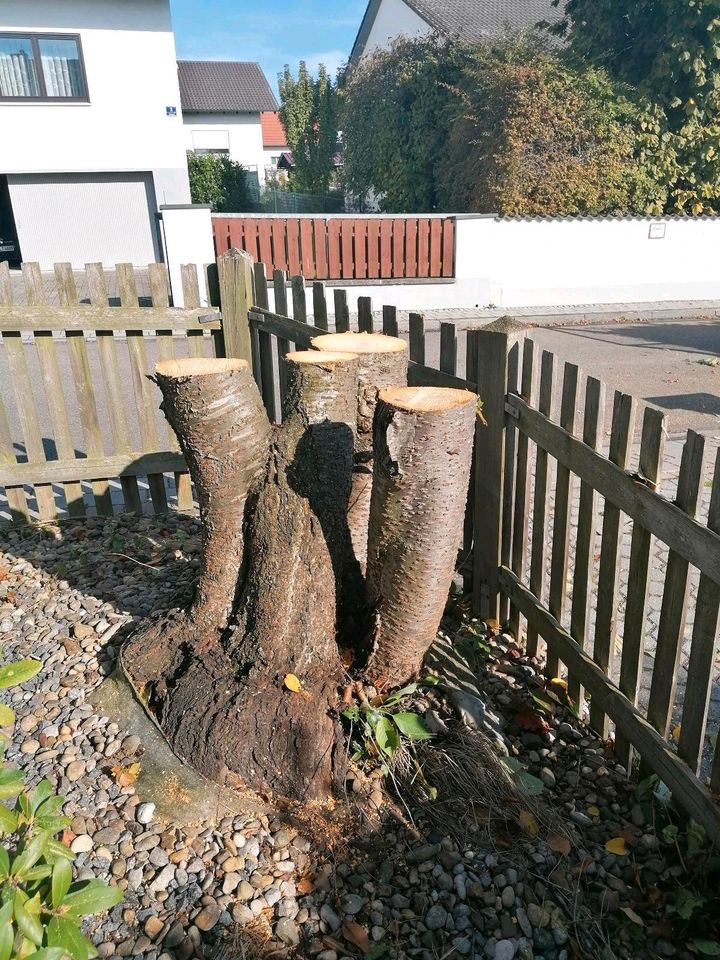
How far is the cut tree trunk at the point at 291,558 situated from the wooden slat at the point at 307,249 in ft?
42.1

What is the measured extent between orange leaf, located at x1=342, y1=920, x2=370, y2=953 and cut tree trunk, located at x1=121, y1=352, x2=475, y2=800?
0.42m

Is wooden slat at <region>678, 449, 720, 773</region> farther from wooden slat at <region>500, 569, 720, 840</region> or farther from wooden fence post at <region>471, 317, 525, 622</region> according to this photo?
wooden fence post at <region>471, 317, 525, 622</region>

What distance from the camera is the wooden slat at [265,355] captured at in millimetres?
4785

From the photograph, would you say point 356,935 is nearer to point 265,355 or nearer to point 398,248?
point 265,355

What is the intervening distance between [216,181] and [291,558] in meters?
27.8

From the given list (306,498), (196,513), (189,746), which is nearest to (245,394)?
(306,498)

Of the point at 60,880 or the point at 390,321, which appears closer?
the point at 60,880

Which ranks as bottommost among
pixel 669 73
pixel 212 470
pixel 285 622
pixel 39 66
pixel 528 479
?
pixel 285 622

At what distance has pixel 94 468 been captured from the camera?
4902 mm

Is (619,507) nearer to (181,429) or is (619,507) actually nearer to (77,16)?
(181,429)

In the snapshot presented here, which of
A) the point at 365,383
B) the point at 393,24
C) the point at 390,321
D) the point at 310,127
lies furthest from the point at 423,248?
the point at 310,127

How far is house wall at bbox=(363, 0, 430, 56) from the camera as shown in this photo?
2615cm

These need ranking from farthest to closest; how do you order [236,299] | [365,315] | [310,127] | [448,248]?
[310,127] → [448,248] → [236,299] → [365,315]

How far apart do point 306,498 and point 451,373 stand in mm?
1023
